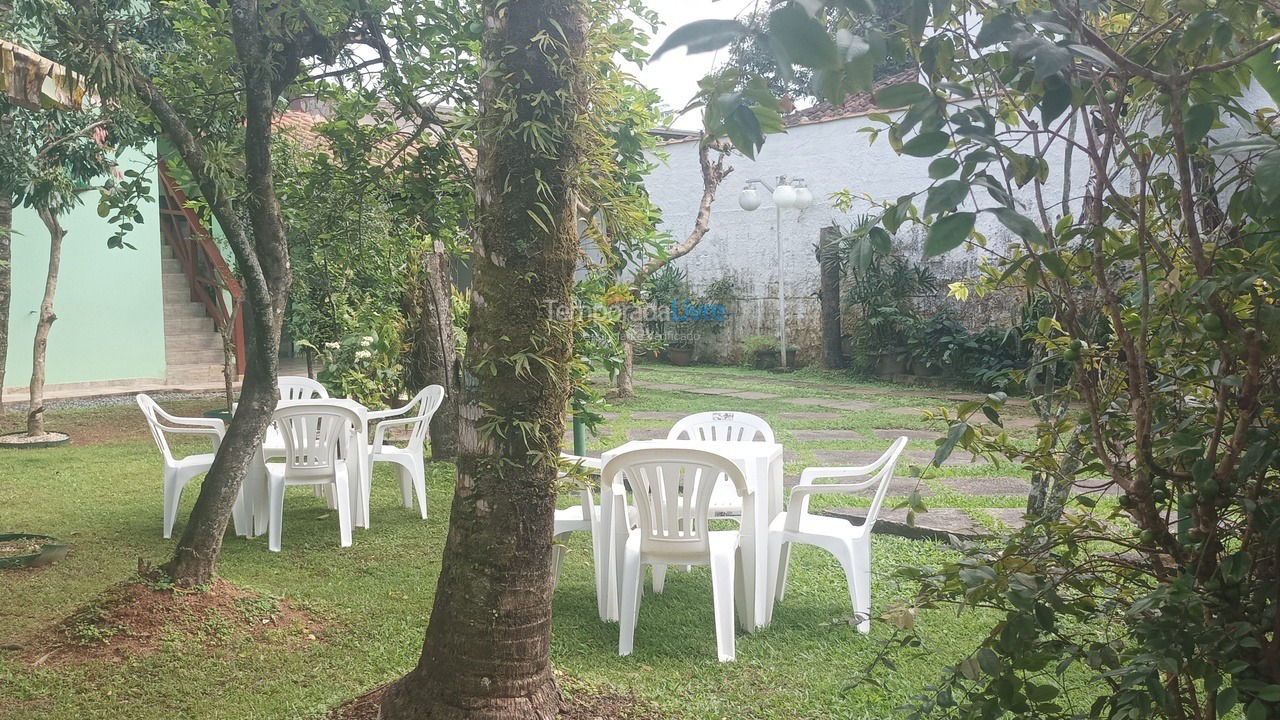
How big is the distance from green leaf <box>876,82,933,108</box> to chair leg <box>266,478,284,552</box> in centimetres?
471

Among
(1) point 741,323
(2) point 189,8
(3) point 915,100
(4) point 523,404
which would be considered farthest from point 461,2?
(1) point 741,323

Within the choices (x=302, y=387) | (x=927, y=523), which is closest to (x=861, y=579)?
(x=927, y=523)

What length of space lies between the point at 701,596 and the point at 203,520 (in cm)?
218

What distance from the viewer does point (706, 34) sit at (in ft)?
2.71

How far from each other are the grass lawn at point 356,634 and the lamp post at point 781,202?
8746 mm

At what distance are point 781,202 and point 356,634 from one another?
11420 mm

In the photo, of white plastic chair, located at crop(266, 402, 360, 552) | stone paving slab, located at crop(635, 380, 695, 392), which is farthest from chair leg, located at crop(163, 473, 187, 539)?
stone paving slab, located at crop(635, 380, 695, 392)

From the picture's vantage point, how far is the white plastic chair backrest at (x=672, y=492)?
3.53m

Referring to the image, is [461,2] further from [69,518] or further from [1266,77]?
[69,518]

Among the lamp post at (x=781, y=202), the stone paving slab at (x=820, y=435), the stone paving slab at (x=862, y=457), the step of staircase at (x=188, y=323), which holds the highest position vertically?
the lamp post at (x=781, y=202)

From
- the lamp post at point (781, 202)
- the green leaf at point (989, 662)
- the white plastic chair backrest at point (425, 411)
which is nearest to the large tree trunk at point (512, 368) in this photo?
the green leaf at point (989, 662)

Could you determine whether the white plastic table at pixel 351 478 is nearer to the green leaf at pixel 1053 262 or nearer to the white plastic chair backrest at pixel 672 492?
the white plastic chair backrest at pixel 672 492

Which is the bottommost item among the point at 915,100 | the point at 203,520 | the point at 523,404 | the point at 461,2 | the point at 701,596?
the point at 701,596

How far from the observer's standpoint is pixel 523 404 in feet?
7.92
